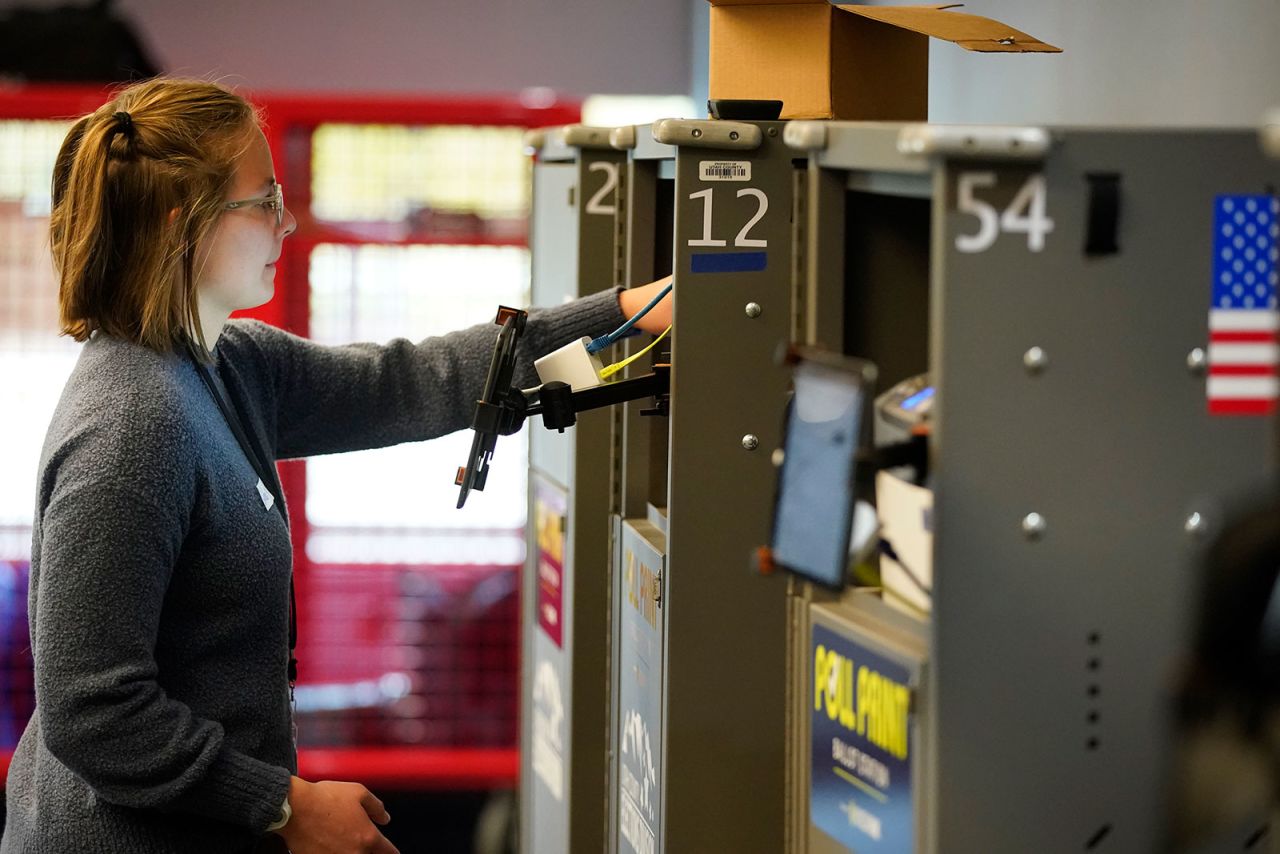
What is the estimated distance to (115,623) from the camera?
151 centimetres

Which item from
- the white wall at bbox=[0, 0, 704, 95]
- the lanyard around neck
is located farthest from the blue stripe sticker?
the white wall at bbox=[0, 0, 704, 95]

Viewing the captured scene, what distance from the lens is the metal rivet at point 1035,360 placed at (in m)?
1.18

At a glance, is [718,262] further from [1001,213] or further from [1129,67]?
[1129,67]

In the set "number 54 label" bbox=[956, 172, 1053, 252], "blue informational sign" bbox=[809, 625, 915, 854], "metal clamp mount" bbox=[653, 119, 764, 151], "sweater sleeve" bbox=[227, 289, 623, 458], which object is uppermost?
"metal clamp mount" bbox=[653, 119, 764, 151]

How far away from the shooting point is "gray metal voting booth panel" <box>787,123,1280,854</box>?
1.17 metres

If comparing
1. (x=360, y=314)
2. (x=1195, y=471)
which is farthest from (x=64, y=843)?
(x=360, y=314)

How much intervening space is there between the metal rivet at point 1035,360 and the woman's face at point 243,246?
0.93 m

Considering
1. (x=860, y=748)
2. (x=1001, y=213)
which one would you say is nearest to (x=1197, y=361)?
(x=1001, y=213)

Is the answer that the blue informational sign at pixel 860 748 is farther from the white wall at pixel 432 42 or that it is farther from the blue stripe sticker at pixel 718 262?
the white wall at pixel 432 42

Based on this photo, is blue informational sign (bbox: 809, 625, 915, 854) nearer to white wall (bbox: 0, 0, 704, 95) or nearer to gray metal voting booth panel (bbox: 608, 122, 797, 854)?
gray metal voting booth panel (bbox: 608, 122, 797, 854)

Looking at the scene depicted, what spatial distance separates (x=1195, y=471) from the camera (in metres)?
1.20

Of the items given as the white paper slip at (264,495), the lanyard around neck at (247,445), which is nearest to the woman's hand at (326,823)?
the lanyard around neck at (247,445)

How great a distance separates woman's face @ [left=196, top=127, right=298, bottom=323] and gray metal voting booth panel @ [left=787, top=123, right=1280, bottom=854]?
836 mm

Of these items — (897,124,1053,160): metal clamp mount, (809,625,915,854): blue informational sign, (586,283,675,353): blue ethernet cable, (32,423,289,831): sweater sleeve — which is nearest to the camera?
(897,124,1053,160): metal clamp mount
